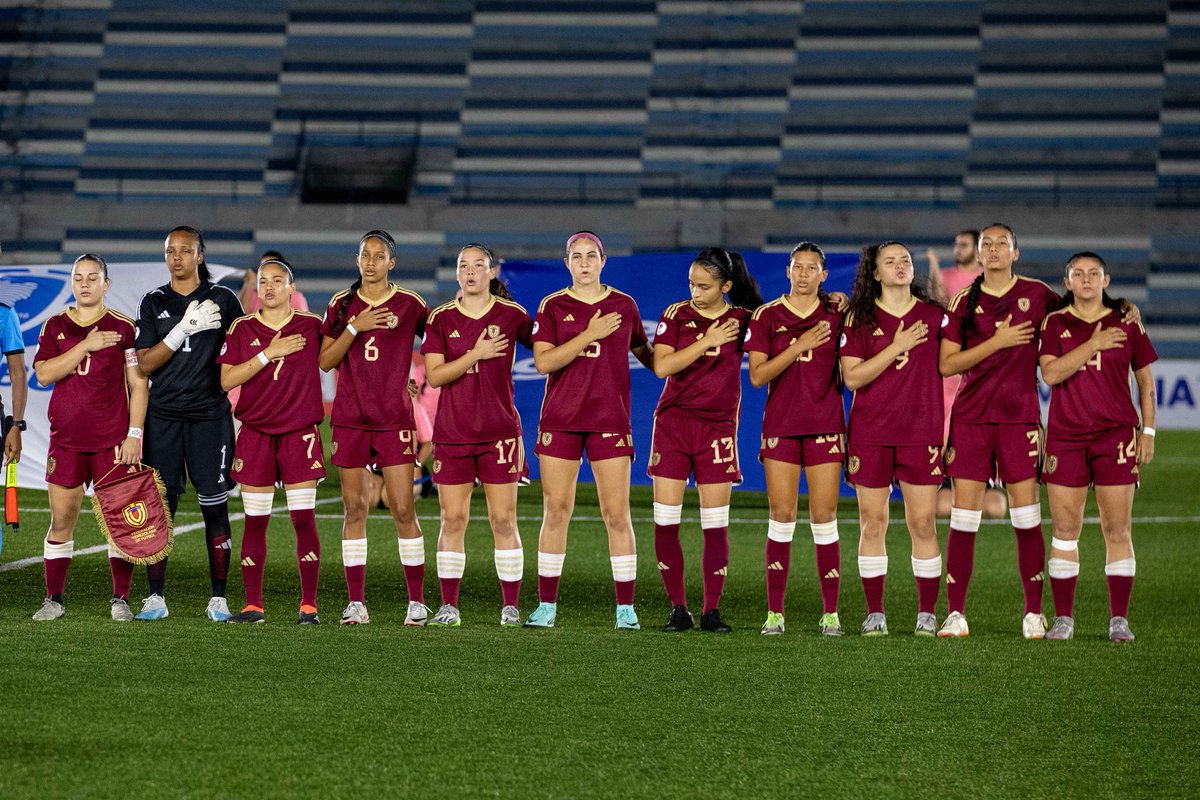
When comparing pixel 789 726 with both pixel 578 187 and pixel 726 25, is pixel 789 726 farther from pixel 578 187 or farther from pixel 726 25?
pixel 726 25

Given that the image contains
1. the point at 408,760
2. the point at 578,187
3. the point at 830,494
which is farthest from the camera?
the point at 578,187

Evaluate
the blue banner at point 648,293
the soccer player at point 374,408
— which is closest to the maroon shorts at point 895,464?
the soccer player at point 374,408

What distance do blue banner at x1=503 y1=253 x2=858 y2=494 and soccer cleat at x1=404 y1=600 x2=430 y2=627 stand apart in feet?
16.3

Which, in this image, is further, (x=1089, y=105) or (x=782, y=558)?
(x=1089, y=105)

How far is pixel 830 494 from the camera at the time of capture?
20.2ft

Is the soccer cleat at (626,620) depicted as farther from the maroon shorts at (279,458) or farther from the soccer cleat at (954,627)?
the maroon shorts at (279,458)

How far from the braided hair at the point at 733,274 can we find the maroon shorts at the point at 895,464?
2.56ft

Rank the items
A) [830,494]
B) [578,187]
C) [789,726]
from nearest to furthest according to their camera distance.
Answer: [789,726], [830,494], [578,187]

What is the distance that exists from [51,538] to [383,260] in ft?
6.09

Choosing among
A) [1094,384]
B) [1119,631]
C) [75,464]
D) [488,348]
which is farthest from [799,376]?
[75,464]

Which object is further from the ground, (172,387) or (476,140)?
(476,140)

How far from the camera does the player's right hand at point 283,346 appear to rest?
6180mm

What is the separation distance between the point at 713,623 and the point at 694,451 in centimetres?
72

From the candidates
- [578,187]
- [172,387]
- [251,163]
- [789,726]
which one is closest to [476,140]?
[578,187]
